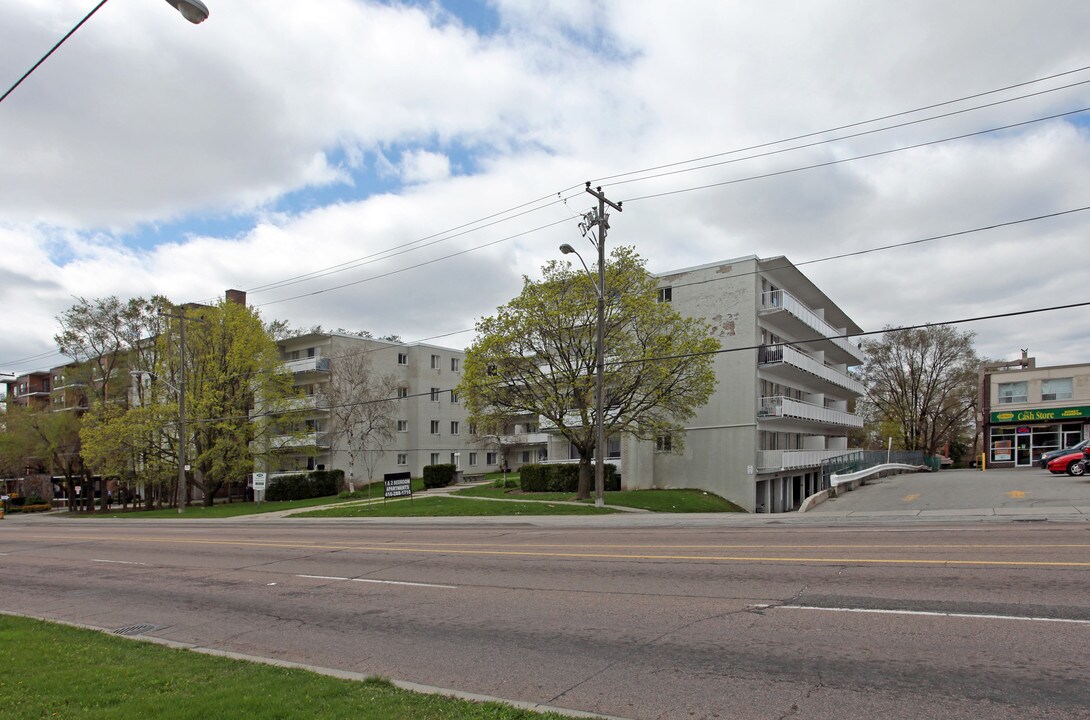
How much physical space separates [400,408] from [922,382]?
160ft

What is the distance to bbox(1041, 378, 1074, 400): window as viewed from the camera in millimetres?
49156

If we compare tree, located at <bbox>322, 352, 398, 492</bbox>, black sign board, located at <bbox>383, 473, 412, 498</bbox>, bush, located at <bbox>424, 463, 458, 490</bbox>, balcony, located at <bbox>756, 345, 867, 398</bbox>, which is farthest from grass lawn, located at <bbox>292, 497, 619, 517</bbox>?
bush, located at <bbox>424, 463, 458, 490</bbox>

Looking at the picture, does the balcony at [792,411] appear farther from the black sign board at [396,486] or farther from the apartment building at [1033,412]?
the black sign board at [396,486]

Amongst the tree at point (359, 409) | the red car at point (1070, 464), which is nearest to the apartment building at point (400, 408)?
the tree at point (359, 409)

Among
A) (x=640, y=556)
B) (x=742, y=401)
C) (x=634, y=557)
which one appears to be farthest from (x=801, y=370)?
(x=634, y=557)

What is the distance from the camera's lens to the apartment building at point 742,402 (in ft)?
120

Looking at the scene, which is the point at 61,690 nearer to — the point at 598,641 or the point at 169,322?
the point at 598,641

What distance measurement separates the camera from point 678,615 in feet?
26.4

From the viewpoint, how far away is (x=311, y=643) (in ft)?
26.0

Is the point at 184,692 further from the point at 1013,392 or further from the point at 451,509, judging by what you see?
the point at 1013,392

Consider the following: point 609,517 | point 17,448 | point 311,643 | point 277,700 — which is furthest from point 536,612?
point 17,448

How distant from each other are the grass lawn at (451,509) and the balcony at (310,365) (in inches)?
783

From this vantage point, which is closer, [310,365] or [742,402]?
[742,402]

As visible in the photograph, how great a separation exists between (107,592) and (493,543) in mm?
7993
